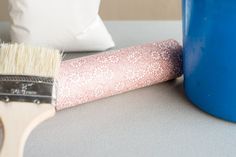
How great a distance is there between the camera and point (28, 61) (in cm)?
39

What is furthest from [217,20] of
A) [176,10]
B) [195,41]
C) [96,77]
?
[176,10]

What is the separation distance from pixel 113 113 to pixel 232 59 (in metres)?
0.15

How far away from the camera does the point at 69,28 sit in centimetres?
59

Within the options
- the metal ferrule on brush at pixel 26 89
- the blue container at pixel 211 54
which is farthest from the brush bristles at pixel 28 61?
the blue container at pixel 211 54

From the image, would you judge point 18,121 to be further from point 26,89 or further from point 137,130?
point 137,130

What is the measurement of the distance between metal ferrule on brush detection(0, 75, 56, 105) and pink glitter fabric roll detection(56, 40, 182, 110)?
0.10 meters

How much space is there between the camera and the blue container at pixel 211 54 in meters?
0.43

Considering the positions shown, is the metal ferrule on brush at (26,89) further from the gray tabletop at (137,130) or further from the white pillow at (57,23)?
the white pillow at (57,23)

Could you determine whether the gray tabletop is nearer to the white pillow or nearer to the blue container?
the blue container

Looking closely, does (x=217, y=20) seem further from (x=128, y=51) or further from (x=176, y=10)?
(x=176, y=10)

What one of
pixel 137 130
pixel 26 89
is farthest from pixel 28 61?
pixel 137 130

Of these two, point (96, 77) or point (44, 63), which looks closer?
point (44, 63)

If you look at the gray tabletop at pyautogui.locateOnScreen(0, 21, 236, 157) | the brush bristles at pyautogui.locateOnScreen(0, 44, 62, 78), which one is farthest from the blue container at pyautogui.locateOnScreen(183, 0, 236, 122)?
the brush bristles at pyautogui.locateOnScreen(0, 44, 62, 78)

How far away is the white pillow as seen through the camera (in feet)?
1.88
